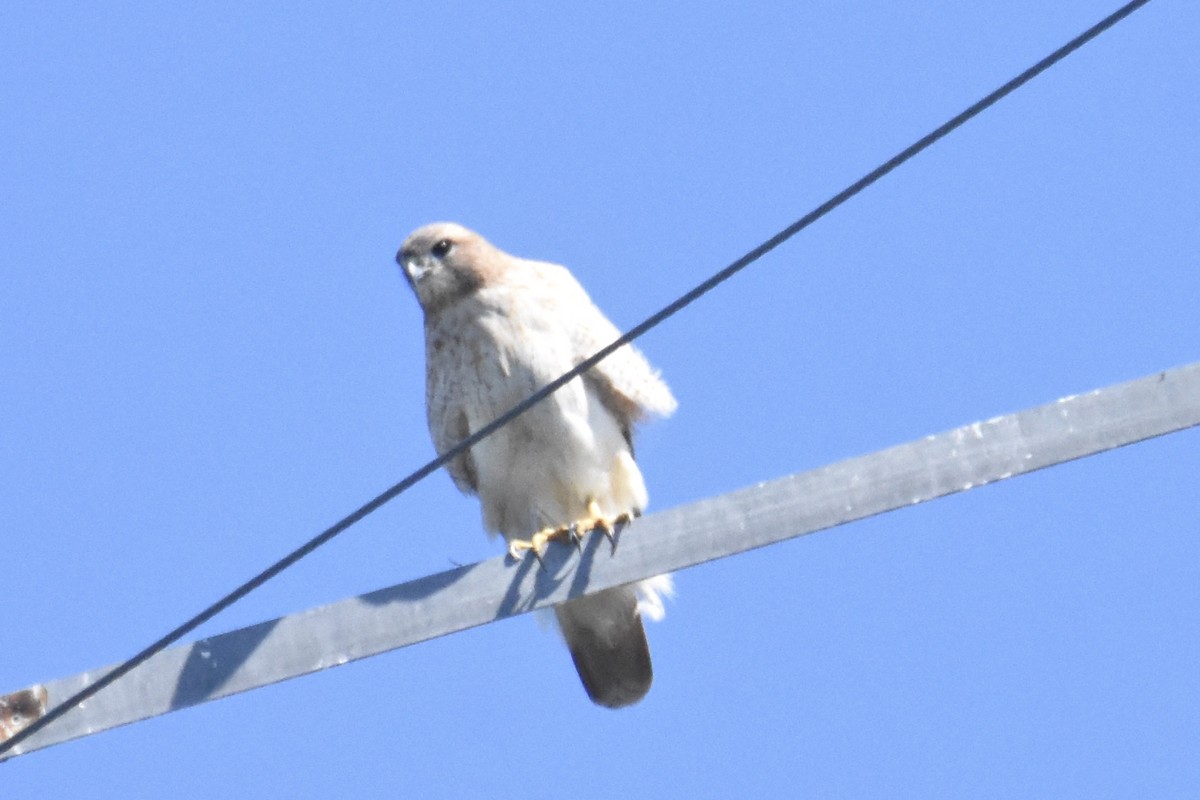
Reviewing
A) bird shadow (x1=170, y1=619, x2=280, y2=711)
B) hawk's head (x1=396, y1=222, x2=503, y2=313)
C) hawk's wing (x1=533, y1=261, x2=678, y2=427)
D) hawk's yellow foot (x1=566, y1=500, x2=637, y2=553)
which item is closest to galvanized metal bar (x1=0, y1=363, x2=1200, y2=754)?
bird shadow (x1=170, y1=619, x2=280, y2=711)

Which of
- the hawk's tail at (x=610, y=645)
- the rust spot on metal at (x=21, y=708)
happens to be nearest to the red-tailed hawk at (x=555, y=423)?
the hawk's tail at (x=610, y=645)

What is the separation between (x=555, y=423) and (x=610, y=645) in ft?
2.15

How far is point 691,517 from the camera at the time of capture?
3389mm

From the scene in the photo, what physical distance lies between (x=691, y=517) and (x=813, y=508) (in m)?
0.22

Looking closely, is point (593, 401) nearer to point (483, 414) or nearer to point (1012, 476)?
point (483, 414)

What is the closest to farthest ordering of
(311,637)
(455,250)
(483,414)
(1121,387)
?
1. (1121,387)
2. (311,637)
3. (483,414)
4. (455,250)

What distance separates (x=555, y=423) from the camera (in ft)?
19.0

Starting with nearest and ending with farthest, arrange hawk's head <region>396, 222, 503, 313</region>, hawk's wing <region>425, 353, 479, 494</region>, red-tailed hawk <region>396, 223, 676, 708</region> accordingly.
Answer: red-tailed hawk <region>396, 223, 676, 708</region> < hawk's wing <region>425, 353, 479, 494</region> < hawk's head <region>396, 222, 503, 313</region>

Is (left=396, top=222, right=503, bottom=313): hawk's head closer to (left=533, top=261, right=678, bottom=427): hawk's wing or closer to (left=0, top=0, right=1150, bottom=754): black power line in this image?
(left=533, top=261, right=678, bottom=427): hawk's wing

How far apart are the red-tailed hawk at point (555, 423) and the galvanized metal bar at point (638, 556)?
7.24 ft

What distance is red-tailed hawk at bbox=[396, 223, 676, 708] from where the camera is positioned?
583cm

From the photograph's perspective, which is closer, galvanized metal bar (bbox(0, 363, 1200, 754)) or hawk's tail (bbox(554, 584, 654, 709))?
galvanized metal bar (bbox(0, 363, 1200, 754))

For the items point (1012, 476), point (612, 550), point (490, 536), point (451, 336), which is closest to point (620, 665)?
point (490, 536)

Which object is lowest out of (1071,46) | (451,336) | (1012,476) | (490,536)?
(1012,476)
